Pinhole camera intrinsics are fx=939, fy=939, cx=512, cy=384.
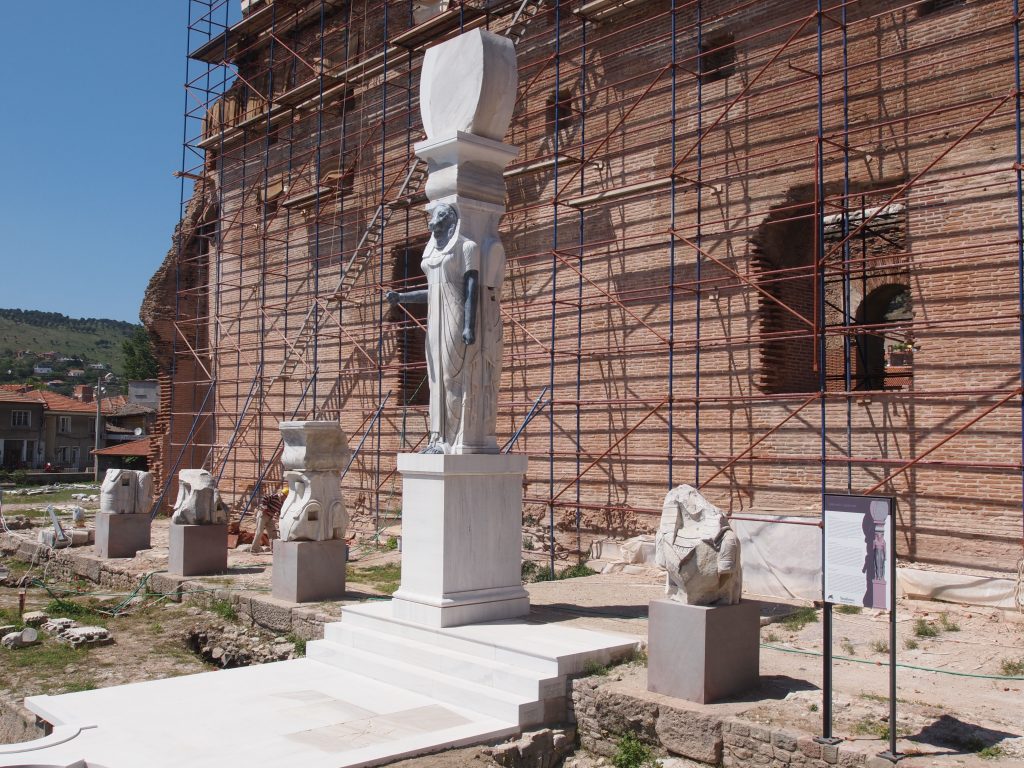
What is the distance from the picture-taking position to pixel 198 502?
12484mm

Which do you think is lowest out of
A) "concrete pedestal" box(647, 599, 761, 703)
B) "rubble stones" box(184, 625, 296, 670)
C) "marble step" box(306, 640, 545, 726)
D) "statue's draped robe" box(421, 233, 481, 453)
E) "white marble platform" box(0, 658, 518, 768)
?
"rubble stones" box(184, 625, 296, 670)

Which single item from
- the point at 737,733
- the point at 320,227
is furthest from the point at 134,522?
the point at 737,733

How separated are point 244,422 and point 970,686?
1711cm

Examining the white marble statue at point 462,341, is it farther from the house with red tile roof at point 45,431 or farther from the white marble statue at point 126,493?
the house with red tile roof at point 45,431

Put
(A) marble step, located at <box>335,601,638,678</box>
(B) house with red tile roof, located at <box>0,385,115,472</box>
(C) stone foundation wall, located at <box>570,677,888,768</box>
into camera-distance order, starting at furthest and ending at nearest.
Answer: (B) house with red tile roof, located at <box>0,385,115,472</box> < (A) marble step, located at <box>335,601,638,678</box> < (C) stone foundation wall, located at <box>570,677,888,768</box>

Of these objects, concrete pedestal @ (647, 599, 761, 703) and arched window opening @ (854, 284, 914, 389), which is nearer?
concrete pedestal @ (647, 599, 761, 703)

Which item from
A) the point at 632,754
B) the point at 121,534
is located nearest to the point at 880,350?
the point at 121,534

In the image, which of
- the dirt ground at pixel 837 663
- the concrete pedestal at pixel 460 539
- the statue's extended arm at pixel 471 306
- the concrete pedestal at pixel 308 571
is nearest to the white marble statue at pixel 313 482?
the concrete pedestal at pixel 308 571

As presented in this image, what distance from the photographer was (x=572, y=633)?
287 inches

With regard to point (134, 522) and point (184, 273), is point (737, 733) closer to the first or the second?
point (134, 522)

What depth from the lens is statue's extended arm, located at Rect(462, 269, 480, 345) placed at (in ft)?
25.5

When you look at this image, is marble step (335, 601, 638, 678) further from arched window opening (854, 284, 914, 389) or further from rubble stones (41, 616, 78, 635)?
arched window opening (854, 284, 914, 389)

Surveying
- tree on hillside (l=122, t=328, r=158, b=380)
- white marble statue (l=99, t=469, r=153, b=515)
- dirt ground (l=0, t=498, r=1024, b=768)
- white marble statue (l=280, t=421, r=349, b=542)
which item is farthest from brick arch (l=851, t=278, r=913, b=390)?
tree on hillside (l=122, t=328, r=158, b=380)

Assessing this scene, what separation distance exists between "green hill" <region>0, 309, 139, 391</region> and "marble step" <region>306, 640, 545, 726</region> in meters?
83.5
